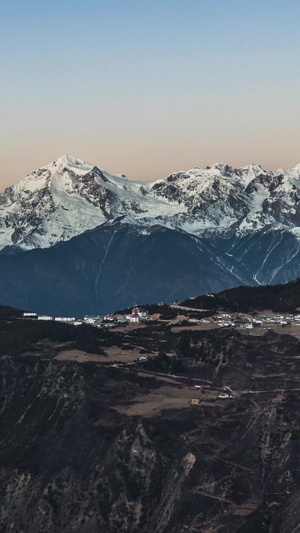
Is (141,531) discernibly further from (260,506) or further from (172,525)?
(260,506)

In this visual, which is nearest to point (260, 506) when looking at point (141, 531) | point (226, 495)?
point (226, 495)

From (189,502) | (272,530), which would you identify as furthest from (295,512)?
(189,502)

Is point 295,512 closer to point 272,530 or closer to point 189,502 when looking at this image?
point 272,530

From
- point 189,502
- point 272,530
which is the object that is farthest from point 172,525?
point 272,530

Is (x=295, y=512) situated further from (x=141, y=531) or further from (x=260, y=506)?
(x=141, y=531)

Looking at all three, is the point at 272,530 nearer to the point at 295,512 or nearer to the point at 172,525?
the point at 295,512

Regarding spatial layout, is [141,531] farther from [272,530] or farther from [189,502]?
[272,530]
